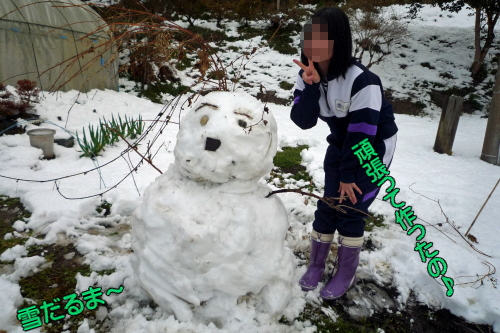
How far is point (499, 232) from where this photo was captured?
2.54 metres

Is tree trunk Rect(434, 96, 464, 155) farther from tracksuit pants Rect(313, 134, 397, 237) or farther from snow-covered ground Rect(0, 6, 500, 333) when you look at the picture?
tracksuit pants Rect(313, 134, 397, 237)

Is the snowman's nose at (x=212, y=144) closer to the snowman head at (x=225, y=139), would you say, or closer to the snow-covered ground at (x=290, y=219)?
the snowman head at (x=225, y=139)

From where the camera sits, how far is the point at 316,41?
137 cm

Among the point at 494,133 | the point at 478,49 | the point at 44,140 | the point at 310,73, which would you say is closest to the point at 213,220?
the point at 310,73

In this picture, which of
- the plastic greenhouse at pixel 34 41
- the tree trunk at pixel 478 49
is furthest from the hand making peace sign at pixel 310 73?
the tree trunk at pixel 478 49

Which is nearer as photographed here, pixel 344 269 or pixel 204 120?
pixel 204 120

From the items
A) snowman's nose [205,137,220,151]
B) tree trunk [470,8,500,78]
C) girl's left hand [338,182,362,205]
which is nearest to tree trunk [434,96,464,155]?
girl's left hand [338,182,362,205]

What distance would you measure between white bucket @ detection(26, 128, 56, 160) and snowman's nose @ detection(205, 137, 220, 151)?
3.00 metres

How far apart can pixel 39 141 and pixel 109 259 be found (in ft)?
7.51

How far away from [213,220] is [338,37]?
1.03 m

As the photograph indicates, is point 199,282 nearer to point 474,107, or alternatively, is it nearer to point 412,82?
point 474,107

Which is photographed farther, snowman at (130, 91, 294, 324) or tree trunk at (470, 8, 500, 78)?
tree trunk at (470, 8, 500, 78)

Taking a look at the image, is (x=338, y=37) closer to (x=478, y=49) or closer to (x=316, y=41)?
(x=316, y=41)

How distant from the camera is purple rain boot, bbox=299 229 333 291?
1.89 metres
